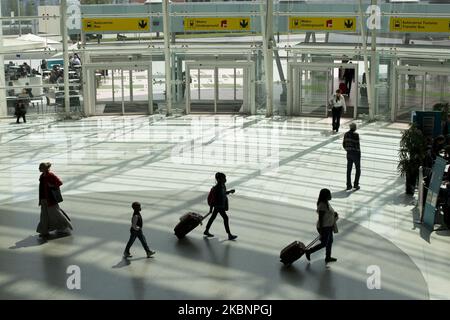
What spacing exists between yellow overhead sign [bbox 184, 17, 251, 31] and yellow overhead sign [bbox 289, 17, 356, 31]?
171cm

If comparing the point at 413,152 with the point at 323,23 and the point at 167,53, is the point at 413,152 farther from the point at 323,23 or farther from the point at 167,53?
the point at 167,53

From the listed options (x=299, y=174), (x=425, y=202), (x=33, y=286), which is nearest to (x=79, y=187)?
(x=299, y=174)

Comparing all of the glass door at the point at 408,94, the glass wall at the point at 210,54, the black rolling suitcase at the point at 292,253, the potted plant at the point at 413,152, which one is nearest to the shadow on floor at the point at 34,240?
the black rolling suitcase at the point at 292,253

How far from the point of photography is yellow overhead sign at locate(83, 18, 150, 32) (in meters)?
28.8

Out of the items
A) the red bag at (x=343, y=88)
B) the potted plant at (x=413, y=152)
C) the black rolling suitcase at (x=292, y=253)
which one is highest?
the red bag at (x=343, y=88)

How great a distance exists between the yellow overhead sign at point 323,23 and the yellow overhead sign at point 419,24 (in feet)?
4.86

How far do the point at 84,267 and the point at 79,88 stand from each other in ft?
57.4

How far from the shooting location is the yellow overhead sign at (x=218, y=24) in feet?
92.8

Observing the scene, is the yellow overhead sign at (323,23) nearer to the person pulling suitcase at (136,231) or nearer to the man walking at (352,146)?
the man walking at (352,146)

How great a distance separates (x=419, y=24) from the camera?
25.6 meters

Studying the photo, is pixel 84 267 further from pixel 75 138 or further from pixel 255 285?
pixel 75 138

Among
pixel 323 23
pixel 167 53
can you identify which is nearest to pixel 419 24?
pixel 323 23

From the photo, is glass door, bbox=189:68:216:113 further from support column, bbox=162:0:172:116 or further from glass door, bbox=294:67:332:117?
glass door, bbox=294:67:332:117

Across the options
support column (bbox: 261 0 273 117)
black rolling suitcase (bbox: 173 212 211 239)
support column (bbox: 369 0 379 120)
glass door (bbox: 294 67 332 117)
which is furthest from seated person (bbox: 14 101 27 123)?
black rolling suitcase (bbox: 173 212 211 239)
